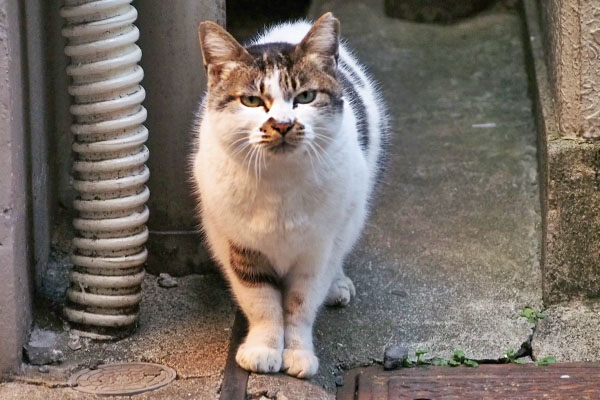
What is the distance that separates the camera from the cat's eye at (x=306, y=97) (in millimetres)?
3152

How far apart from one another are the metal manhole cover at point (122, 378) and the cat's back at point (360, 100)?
1.09m

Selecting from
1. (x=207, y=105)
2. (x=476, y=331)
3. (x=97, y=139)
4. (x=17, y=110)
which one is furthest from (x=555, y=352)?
(x=17, y=110)

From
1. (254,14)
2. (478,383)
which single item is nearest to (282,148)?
(478,383)

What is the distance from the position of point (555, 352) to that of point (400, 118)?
6.08ft

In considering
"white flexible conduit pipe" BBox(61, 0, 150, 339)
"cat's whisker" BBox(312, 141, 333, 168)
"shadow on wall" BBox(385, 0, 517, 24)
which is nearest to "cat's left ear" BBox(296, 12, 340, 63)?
"cat's whisker" BBox(312, 141, 333, 168)

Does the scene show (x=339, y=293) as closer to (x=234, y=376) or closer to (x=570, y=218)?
(x=234, y=376)

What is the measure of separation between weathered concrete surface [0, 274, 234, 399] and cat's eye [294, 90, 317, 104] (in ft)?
3.21

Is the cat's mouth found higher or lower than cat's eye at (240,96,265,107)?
lower

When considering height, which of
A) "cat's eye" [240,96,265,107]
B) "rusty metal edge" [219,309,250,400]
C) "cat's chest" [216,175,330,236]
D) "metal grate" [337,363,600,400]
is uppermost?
"cat's eye" [240,96,265,107]

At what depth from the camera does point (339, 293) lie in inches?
154

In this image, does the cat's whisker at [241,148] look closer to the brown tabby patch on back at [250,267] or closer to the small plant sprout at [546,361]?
the brown tabby patch on back at [250,267]

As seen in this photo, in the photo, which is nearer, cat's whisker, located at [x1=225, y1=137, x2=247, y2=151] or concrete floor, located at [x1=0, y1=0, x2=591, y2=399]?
cat's whisker, located at [x1=225, y1=137, x2=247, y2=151]

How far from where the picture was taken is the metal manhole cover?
3324mm

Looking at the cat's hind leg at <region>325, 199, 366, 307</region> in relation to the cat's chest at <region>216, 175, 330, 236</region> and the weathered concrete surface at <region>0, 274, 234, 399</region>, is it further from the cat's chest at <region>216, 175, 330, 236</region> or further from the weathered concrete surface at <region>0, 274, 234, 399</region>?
the weathered concrete surface at <region>0, 274, 234, 399</region>
